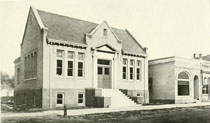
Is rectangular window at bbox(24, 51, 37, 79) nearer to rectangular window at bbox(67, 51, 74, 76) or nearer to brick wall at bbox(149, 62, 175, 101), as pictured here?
rectangular window at bbox(67, 51, 74, 76)

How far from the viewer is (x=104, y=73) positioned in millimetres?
22406

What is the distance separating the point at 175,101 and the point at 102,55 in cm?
905

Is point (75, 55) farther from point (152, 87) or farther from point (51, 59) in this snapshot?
point (152, 87)

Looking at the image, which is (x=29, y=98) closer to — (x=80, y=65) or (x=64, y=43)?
(x=80, y=65)

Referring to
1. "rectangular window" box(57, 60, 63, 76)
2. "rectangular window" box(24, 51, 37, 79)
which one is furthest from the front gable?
"rectangular window" box(24, 51, 37, 79)

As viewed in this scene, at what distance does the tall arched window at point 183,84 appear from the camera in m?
26.9

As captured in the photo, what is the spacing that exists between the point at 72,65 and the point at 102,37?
12.0 feet

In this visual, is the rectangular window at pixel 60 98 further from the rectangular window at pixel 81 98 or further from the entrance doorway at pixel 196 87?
the entrance doorway at pixel 196 87

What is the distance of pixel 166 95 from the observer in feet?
87.6

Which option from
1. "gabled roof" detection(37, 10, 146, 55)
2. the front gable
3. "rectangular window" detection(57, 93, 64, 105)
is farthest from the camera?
the front gable

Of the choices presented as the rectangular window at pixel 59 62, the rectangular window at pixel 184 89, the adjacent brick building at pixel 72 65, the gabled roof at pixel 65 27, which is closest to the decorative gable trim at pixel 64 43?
the adjacent brick building at pixel 72 65

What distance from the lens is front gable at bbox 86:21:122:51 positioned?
21.2 metres

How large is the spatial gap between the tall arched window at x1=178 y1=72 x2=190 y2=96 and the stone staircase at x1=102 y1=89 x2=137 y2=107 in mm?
7879

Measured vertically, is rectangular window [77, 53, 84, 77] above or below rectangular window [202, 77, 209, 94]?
above
